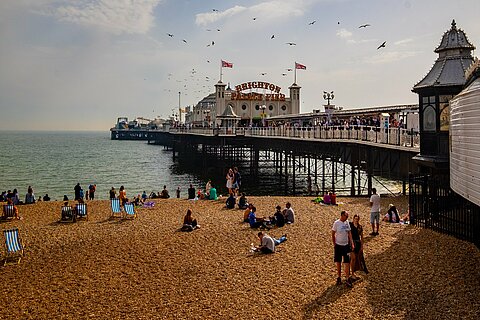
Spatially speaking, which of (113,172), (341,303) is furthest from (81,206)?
(113,172)

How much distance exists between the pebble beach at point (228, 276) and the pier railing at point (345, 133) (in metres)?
4.39

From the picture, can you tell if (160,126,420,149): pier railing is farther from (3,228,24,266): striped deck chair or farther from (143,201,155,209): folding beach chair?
(3,228,24,266): striped deck chair

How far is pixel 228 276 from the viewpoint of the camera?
9.73 m

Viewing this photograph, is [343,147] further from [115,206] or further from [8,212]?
[8,212]

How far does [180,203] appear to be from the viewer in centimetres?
2012

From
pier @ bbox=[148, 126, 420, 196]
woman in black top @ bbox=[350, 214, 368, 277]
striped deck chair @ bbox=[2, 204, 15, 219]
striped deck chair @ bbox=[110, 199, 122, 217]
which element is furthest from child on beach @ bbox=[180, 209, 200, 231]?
pier @ bbox=[148, 126, 420, 196]

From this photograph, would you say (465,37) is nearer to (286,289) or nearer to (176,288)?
(286,289)

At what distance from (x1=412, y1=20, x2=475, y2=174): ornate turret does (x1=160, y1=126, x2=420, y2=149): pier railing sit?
7.81 feet

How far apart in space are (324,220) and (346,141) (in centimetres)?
869

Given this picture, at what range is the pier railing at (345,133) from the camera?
1699 cm

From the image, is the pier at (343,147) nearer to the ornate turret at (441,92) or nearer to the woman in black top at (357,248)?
the ornate turret at (441,92)

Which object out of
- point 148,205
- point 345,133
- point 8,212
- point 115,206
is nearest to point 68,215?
point 115,206

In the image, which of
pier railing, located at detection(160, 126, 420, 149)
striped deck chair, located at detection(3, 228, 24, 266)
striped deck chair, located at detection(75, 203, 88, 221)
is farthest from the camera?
pier railing, located at detection(160, 126, 420, 149)

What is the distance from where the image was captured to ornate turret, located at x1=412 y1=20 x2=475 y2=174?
1300 centimetres
